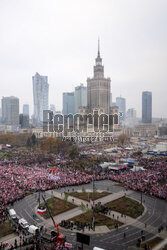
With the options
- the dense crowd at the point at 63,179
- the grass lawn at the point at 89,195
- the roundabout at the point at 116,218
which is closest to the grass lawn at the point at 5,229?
the dense crowd at the point at 63,179

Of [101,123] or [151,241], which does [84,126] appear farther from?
[151,241]

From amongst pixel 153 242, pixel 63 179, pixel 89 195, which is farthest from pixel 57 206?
pixel 153 242

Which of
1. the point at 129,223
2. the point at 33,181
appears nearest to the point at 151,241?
the point at 129,223

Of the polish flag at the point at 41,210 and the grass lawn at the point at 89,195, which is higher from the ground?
the polish flag at the point at 41,210

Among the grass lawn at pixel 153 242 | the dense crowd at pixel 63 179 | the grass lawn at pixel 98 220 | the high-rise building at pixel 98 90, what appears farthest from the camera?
the high-rise building at pixel 98 90

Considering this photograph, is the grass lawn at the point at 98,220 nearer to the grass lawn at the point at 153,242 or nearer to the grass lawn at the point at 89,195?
the grass lawn at the point at 153,242

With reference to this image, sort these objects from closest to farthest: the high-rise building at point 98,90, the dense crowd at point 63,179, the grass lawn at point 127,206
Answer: the grass lawn at point 127,206, the dense crowd at point 63,179, the high-rise building at point 98,90

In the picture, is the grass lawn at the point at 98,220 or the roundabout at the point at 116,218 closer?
the roundabout at the point at 116,218

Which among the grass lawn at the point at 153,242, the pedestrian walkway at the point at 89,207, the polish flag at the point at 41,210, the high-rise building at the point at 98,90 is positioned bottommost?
the grass lawn at the point at 153,242

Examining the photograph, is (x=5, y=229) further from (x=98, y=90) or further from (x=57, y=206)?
(x=98, y=90)
